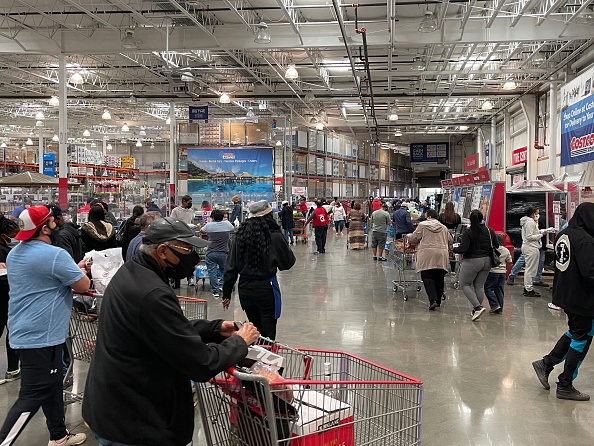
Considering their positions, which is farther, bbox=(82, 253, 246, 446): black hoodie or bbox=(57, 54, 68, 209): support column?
bbox=(57, 54, 68, 209): support column

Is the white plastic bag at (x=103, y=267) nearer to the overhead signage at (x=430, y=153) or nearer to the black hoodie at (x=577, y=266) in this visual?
the black hoodie at (x=577, y=266)

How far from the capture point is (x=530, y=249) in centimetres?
966

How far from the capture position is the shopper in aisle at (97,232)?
20.1 ft

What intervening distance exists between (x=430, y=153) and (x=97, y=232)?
28.2 meters

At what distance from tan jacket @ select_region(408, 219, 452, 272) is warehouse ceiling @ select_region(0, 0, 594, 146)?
4.68 m

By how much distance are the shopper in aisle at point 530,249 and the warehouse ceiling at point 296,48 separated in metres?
4.40

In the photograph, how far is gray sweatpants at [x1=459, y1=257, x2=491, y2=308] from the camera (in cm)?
750

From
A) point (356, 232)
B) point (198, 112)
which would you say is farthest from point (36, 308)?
point (198, 112)

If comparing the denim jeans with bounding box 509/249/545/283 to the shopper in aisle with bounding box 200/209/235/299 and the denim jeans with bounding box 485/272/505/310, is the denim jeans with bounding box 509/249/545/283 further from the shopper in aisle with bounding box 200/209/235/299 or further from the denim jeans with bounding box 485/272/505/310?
the shopper in aisle with bounding box 200/209/235/299

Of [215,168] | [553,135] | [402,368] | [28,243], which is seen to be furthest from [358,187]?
[28,243]

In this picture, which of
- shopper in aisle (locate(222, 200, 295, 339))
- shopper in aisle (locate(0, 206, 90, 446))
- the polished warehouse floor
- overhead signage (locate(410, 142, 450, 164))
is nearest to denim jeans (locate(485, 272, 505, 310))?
the polished warehouse floor

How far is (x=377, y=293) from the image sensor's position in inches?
378

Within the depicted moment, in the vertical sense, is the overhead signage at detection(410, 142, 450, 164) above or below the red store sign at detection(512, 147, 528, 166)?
above

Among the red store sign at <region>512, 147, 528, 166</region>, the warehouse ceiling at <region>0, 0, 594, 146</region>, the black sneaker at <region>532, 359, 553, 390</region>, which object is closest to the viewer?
the black sneaker at <region>532, 359, 553, 390</region>
